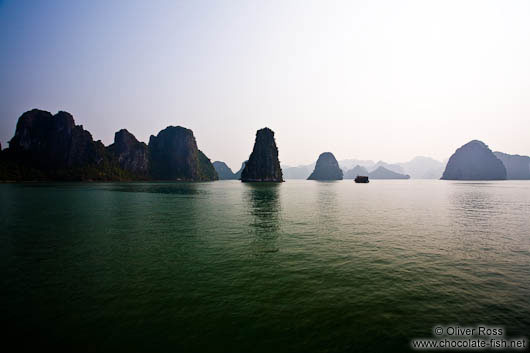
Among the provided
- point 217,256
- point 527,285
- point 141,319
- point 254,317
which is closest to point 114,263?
point 217,256

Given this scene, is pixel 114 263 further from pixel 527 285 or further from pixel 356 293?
pixel 527 285

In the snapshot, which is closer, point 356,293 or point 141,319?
point 141,319

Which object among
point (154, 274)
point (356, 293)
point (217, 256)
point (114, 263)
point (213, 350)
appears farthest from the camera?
point (217, 256)

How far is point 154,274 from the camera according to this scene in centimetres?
1667

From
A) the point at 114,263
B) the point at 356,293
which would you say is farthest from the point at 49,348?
the point at 356,293

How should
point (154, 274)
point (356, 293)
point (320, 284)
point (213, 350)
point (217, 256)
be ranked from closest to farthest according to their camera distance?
point (213, 350), point (356, 293), point (320, 284), point (154, 274), point (217, 256)

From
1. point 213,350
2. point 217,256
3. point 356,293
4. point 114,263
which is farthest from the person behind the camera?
point 217,256

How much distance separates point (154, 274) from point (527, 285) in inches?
1037

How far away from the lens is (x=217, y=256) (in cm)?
2075

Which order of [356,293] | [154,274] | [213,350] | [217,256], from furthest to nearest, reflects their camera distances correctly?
[217,256] → [154,274] → [356,293] → [213,350]

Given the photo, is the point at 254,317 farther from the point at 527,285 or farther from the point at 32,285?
the point at 527,285

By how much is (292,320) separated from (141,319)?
7491mm

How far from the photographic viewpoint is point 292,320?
11.0 meters

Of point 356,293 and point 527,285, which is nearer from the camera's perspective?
point 356,293
